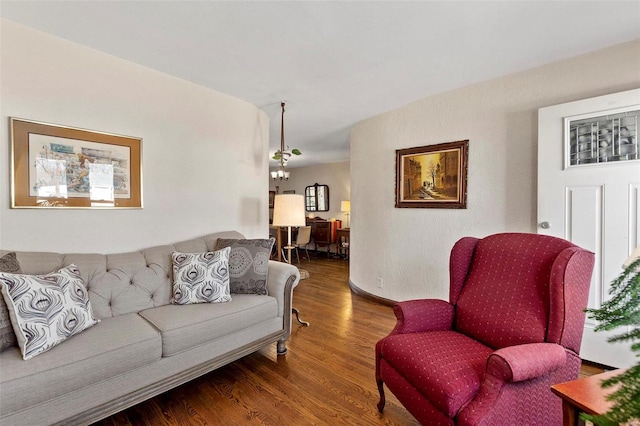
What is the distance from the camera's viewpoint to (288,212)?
3207mm

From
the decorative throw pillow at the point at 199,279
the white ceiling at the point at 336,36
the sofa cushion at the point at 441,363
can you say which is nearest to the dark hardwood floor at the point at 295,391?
the sofa cushion at the point at 441,363

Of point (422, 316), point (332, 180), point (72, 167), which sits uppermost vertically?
point (332, 180)

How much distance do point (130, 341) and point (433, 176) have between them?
2961 millimetres

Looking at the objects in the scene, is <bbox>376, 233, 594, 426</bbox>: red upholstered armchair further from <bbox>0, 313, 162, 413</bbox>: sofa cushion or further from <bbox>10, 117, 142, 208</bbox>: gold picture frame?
<bbox>10, 117, 142, 208</bbox>: gold picture frame

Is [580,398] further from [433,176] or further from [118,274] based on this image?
[118,274]

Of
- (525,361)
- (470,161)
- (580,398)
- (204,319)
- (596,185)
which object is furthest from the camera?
(470,161)

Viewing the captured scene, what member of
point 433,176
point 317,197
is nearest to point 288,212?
point 433,176

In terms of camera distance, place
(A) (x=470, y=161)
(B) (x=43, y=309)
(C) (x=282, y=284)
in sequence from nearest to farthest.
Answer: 1. (B) (x=43, y=309)
2. (C) (x=282, y=284)
3. (A) (x=470, y=161)

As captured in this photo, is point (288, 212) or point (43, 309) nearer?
point (43, 309)

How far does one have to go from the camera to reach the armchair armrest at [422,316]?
5.55 feet

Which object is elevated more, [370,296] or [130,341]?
[130,341]

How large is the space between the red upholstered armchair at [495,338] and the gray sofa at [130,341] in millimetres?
1027

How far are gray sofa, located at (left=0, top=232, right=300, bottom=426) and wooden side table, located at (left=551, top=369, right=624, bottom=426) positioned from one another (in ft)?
5.76

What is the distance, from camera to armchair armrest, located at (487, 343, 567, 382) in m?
1.15
